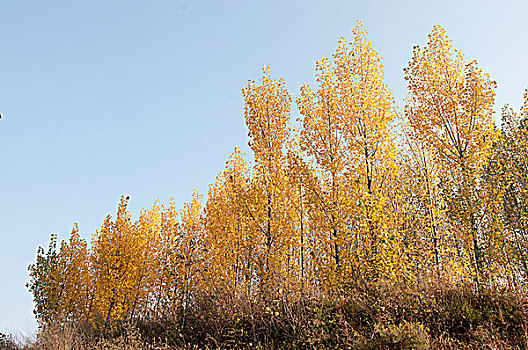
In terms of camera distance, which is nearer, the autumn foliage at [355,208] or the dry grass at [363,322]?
the dry grass at [363,322]

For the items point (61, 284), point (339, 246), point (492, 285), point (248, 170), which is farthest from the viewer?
point (61, 284)

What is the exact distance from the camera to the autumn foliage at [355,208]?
939 centimetres

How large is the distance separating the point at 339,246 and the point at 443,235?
235 inches

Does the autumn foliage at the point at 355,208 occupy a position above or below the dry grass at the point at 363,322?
above

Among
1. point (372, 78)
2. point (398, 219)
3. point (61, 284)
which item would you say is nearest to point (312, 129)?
point (372, 78)

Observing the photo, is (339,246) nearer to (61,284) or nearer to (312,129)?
(312,129)

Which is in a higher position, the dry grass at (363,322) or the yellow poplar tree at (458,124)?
the yellow poplar tree at (458,124)

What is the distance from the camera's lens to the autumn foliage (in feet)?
30.8

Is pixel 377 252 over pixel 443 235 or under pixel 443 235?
under

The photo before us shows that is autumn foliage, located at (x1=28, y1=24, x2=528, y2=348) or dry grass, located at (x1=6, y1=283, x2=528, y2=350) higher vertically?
autumn foliage, located at (x1=28, y1=24, x2=528, y2=348)

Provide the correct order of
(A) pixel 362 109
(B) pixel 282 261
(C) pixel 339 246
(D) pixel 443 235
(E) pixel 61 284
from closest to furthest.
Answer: (C) pixel 339 246 → (B) pixel 282 261 → (A) pixel 362 109 → (D) pixel 443 235 → (E) pixel 61 284

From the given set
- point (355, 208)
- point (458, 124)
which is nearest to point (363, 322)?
point (355, 208)

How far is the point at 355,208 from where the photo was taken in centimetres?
952

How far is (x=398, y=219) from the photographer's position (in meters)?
9.89
